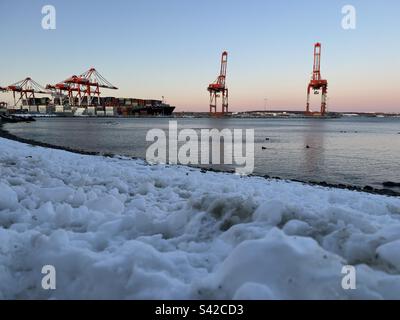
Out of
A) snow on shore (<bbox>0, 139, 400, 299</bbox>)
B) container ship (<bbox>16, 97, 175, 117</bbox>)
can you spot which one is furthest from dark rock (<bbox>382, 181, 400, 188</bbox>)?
container ship (<bbox>16, 97, 175, 117</bbox>)

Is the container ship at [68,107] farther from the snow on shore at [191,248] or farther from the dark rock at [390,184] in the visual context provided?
the snow on shore at [191,248]

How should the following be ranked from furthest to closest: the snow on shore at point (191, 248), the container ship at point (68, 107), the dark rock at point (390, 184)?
the container ship at point (68, 107) < the dark rock at point (390, 184) < the snow on shore at point (191, 248)

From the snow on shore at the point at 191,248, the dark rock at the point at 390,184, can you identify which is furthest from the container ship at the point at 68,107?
the snow on shore at the point at 191,248

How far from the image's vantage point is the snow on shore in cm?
289

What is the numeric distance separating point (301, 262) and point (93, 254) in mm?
2238

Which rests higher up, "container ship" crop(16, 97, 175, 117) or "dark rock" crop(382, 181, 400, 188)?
"container ship" crop(16, 97, 175, 117)

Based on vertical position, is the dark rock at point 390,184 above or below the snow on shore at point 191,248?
below

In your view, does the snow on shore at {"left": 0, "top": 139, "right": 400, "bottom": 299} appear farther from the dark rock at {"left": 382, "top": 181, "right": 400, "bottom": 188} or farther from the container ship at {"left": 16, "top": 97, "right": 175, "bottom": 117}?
the container ship at {"left": 16, "top": 97, "right": 175, "bottom": 117}

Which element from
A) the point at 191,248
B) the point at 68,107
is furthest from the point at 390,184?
the point at 68,107

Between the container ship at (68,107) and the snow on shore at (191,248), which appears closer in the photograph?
the snow on shore at (191,248)

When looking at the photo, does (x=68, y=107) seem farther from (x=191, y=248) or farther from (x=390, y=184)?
(x=191, y=248)

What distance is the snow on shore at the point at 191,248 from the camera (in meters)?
2.89
